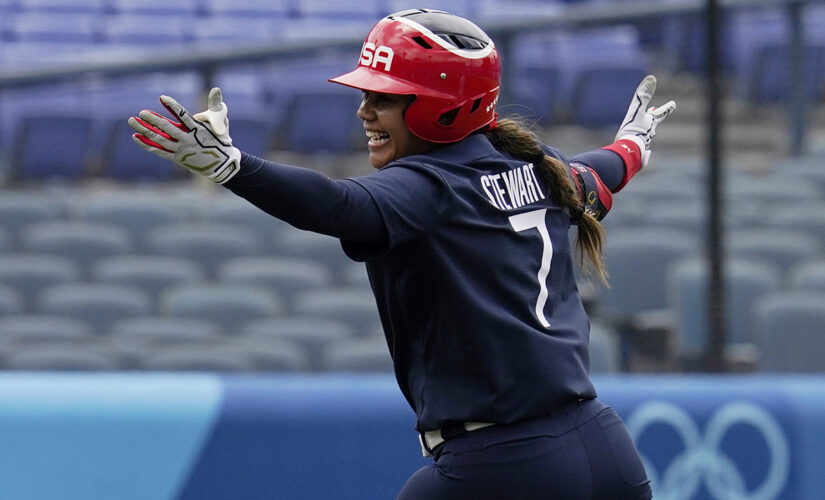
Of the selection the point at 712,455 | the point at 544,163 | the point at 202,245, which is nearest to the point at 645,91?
the point at 544,163

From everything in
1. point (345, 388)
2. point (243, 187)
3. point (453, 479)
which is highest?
point (243, 187)

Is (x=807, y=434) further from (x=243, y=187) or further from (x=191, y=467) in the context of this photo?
(x=243, y=187)

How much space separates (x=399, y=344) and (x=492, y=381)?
0.74ft

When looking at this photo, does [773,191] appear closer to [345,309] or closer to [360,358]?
[345,309]

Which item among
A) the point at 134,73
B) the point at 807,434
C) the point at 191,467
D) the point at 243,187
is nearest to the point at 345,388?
the point at 191,467

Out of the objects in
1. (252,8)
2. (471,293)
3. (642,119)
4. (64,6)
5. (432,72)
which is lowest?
(252,8)

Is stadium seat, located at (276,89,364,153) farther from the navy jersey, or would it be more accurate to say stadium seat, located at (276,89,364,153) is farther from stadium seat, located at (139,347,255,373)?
the navy jersey

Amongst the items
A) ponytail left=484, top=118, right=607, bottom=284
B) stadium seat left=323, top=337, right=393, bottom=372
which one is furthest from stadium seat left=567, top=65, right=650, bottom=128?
ponytail left=484, top=118, right=607, bottom=284

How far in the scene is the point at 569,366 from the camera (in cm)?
253

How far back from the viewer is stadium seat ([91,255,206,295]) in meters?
6.20

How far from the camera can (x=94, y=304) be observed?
19.2 feet

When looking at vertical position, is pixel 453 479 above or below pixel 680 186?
above

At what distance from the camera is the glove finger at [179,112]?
6.93 ft

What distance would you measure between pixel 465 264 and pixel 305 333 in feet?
10.2
